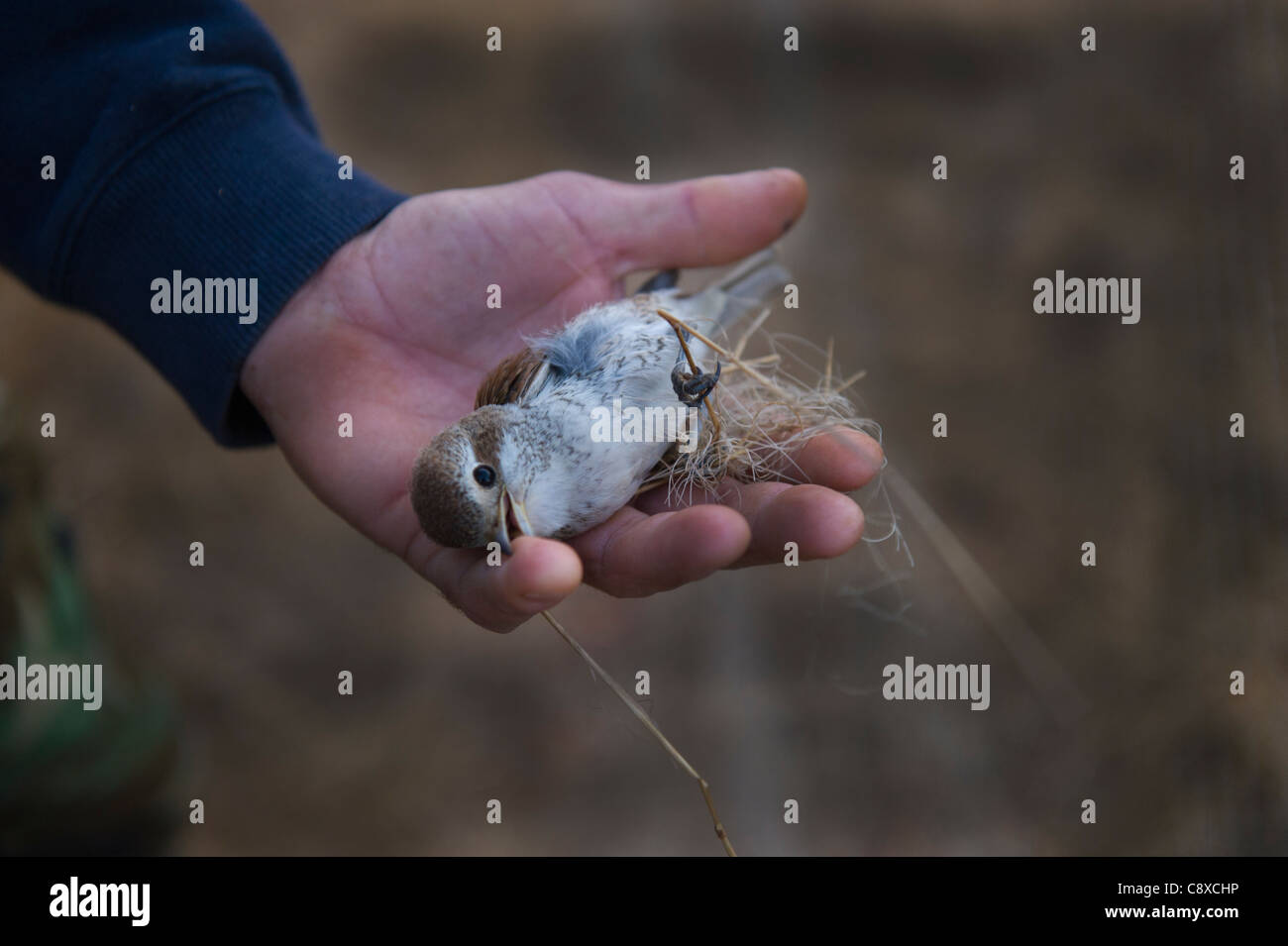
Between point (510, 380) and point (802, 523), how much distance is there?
28.0 inches

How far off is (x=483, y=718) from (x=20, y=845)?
167 centimetres

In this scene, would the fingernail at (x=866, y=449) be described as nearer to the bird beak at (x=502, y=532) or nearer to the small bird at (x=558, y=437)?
the small bird at (x=558, y=437)

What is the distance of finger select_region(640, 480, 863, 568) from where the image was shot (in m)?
1.76

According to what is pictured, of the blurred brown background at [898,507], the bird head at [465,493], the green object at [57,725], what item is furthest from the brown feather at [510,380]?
the green object at [57,725]

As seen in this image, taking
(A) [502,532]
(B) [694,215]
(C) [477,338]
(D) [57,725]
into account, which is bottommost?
(D) [57,725]

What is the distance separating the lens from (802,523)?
1769 mm

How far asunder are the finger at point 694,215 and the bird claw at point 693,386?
0.70 m

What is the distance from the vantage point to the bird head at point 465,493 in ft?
5.58

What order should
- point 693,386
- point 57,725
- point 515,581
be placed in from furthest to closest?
point 57,725, point 693,386, point 515,581

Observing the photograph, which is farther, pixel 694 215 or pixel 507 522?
pixel 694 215

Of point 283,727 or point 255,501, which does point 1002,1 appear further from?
point 283,727

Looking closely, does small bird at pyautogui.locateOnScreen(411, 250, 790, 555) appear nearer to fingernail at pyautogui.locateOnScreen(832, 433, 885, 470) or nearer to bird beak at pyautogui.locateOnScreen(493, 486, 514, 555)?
bird beak at pyautogui.locateOnScreen(493, 486, 514, 555)

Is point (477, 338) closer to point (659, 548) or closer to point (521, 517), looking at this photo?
point (521, 517)

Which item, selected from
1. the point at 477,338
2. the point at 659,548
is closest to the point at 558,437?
the point at 659,548
